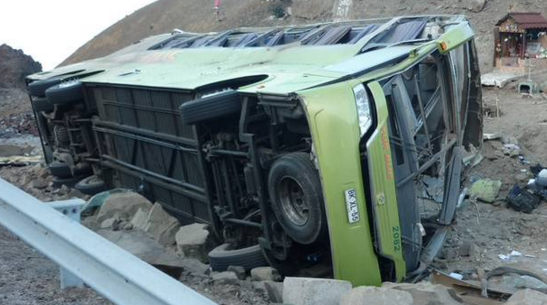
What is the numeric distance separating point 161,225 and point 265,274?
176 centimetres

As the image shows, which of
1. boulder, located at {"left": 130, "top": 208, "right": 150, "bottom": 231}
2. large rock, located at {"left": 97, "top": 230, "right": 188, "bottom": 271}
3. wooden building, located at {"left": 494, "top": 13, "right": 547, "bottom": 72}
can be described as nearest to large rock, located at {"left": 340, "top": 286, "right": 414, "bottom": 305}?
large rock, located at {"left": 97, "top": 230, "right": 188, "bottom": 271}

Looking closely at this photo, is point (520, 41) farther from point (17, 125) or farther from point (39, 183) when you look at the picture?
→ point (17, 125)

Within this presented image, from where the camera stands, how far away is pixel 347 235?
4402 mm

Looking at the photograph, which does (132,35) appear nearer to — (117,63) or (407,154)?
(117,63)

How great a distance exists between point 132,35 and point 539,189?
32.4 metres

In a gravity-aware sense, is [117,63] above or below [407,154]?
above

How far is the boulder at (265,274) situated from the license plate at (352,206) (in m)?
0.97

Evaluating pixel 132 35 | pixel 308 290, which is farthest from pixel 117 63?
pixel 132 35

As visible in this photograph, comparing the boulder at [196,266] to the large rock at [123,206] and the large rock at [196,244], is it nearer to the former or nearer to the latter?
the large rock at [196,244]

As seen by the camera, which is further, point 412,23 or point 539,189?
point 539,189

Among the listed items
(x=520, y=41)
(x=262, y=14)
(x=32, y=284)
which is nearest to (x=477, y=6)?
(x=520, y=41)

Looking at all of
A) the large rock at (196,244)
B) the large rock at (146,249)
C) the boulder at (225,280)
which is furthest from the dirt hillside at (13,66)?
the boulder at (225,280)

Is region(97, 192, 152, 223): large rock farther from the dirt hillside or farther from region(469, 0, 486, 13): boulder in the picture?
the dirt hillside

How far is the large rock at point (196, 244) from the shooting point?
5688mm
